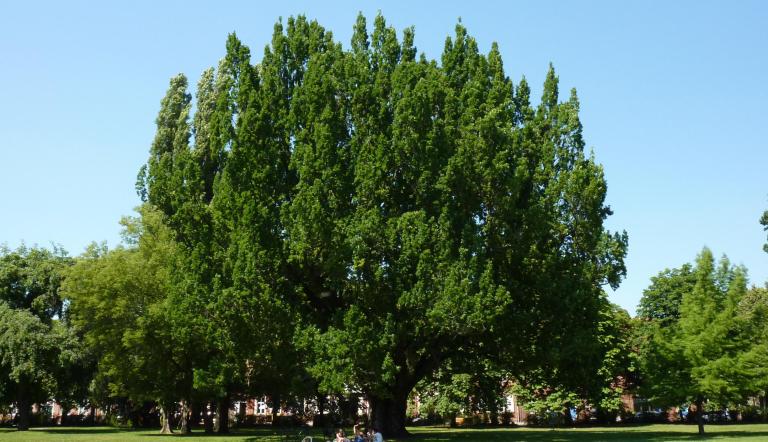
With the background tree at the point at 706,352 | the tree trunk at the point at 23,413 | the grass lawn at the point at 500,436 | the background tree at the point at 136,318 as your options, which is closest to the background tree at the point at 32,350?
the tree trunk at the point at 23,413

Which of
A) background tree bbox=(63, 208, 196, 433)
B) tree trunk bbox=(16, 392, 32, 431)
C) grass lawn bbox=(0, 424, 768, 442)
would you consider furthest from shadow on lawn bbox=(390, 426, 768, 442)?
tree trunk bbox=(16, 392, 32, 431)

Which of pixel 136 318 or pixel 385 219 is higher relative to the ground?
pixel 385 219

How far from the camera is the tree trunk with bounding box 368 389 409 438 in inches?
1246

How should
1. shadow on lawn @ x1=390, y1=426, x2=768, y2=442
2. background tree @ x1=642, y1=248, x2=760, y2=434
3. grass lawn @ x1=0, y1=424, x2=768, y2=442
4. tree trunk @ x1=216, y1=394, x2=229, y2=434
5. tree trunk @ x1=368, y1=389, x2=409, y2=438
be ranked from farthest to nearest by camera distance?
tree trunk @ x1=216, y1=394, x2=229, y2=434 → background tree @ x1=642, y1=248, x2=760, y2=434 → grass lawn @ x1=0, y1=424, x2=768, y2=442 → shadow on lawn @ x1=390, y1=426, x2=768, y2=442 → tree trunk @ x1=368, y1=389, x2=409, y2=438

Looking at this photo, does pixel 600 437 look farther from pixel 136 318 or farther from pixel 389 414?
pixel 136 318

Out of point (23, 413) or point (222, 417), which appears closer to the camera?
point (222, 417)

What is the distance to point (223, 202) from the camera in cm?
2836

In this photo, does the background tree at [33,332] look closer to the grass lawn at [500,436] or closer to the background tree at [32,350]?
the background tree at [32,350]

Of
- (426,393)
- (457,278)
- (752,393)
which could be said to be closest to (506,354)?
(457,278)

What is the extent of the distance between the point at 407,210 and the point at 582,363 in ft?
34.8

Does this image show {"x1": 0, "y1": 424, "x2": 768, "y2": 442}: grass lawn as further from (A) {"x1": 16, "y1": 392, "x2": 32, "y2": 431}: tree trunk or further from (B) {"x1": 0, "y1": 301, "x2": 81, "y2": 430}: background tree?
(A) {"x1": 16, "y1": 392, "x2": 32, "y2": 431}: tree trunk

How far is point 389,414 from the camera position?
32.1 m

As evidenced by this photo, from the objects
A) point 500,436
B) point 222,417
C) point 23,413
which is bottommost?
point 500,436

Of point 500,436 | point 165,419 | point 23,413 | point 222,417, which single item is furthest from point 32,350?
point 500,436
